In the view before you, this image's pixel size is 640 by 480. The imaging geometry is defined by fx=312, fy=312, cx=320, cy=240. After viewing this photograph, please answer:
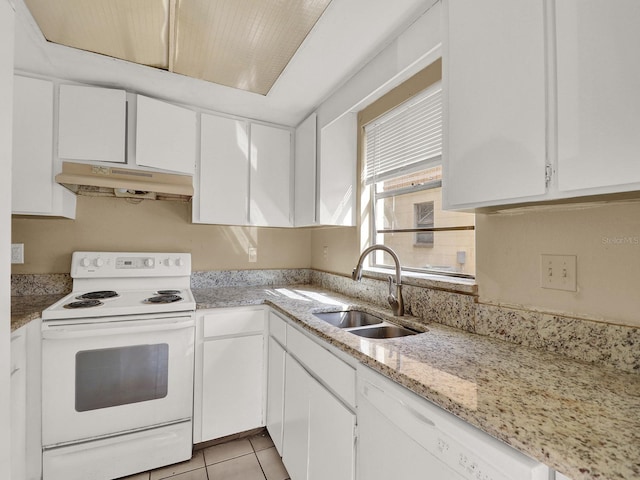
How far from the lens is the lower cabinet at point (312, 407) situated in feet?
3.95

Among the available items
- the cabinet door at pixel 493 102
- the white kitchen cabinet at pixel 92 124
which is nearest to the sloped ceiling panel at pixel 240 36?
the white kitchen cabinet at pixel 92 124

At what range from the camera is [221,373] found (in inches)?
79.3

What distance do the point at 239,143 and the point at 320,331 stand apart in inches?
66.3

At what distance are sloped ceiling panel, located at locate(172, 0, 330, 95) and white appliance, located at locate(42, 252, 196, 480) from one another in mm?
1394

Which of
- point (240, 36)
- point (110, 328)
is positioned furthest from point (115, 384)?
point (240, 36)

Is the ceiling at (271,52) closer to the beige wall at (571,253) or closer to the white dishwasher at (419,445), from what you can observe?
the beige wall at (571,253)

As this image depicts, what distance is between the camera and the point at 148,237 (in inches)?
95.0

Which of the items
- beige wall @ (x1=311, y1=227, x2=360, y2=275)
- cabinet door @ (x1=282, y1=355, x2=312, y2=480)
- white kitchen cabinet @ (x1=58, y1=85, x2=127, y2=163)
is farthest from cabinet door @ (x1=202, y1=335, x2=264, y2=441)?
white kitchen cabinet @ (x1=58, y1=85, x2=127, y2=163)

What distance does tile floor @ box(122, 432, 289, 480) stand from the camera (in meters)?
1.80

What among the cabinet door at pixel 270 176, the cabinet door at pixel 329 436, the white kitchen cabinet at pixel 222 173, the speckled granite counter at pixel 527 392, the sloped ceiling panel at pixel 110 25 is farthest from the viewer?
the cabinet door at pixel 270 176

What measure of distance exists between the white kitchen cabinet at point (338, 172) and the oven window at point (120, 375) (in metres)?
1.35

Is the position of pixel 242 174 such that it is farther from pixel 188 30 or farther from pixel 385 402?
pixel 385 402

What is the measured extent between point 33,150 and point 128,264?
0.87 m

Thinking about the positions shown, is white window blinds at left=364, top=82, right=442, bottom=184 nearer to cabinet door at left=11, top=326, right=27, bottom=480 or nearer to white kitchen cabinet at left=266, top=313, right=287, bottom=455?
white kitchen cabinet at left=266, top=313, right=287, bottom=455
